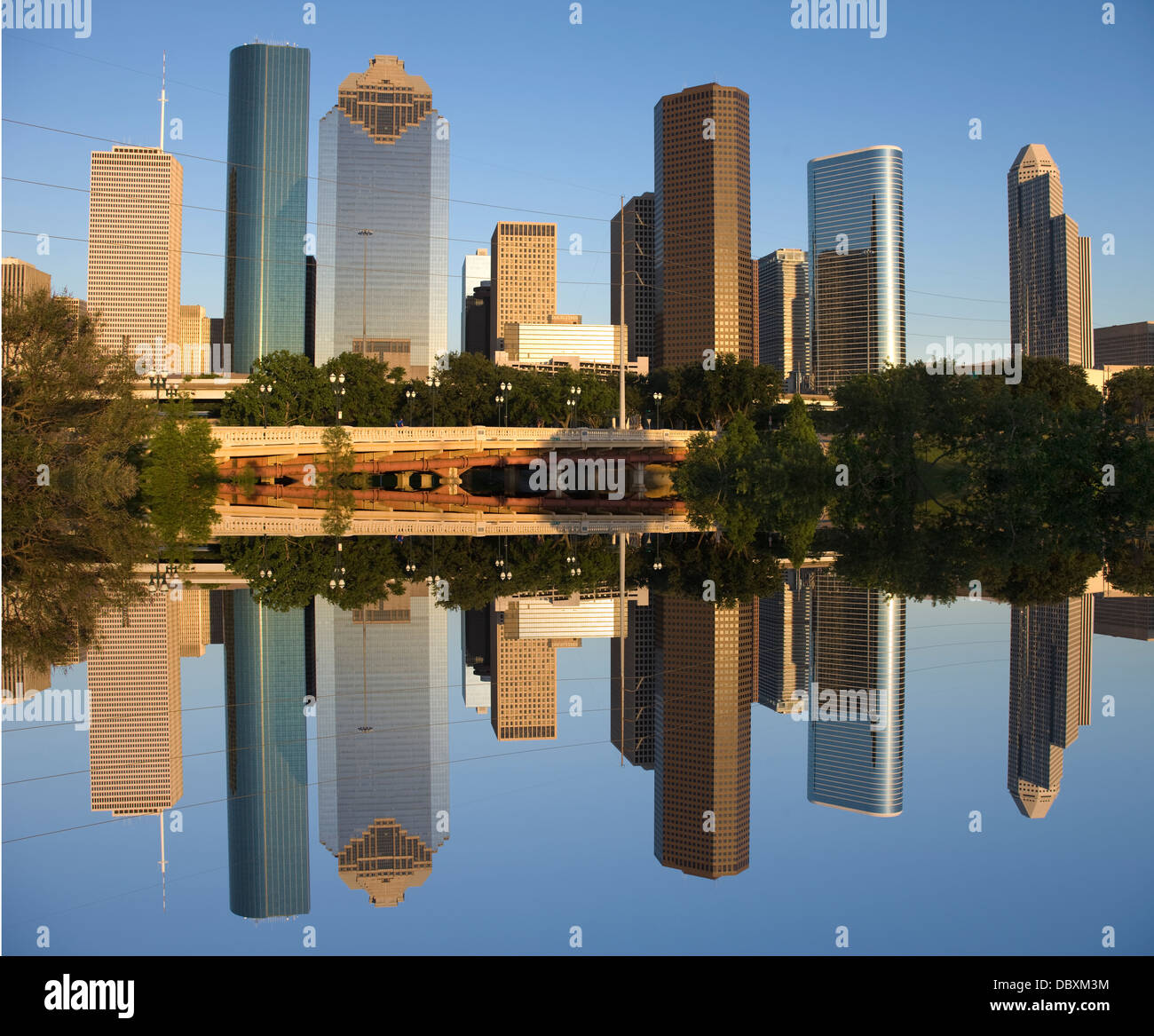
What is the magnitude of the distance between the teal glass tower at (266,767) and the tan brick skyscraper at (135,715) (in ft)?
1.82

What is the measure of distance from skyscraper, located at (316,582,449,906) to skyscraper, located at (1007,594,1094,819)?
4758mm

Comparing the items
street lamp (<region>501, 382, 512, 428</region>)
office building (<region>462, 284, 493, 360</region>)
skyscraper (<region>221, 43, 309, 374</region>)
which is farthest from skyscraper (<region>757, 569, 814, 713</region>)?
office building (<region>462, 284, 493, 360</region>)

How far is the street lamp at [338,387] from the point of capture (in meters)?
74.5

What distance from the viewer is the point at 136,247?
487 feet

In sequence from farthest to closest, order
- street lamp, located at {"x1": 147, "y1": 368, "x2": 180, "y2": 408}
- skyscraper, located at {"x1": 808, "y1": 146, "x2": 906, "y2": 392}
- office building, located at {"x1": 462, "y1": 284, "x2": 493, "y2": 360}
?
office building, located at {"x1": 462, "y1": 284, "x2": 493, "y2": 360}
skyscraper, located at {"x1": 808, "y1": 146, "x2": 906, "y2": 392}
street lamp, located at {"x1": 147, "y1": 368, "x2": 180, "y2": 408}

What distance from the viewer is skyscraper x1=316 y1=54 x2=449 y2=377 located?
14875 cm

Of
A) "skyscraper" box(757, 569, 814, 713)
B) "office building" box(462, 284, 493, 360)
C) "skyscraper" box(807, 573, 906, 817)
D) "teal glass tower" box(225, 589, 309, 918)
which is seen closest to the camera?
"teal glass tower" box(225, 589, 309, 918)

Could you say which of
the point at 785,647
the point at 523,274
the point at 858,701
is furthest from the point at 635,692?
the point at 523,274

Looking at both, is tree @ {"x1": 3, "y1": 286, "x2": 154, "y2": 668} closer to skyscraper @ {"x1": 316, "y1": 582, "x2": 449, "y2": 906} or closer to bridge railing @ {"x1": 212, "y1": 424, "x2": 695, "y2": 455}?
skyscraper @ {"x1": 316, "y1": 582, "x2": 449, "y2": 906}

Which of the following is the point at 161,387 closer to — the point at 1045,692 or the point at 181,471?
the point at 181,471

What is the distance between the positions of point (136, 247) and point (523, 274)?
63.1 metres
